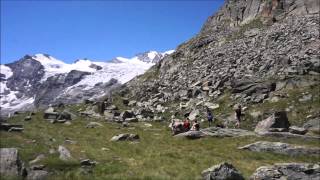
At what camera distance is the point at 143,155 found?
34938mm

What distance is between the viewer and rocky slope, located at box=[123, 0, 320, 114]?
6862cm

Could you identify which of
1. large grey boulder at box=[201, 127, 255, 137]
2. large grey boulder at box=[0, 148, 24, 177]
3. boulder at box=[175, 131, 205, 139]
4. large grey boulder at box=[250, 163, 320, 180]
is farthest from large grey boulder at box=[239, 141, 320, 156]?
large grey boulder at box=[0, 148, 24, 177]

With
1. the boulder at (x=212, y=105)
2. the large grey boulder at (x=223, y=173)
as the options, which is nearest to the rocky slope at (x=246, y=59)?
Result: the boulder at (x=212, y=105)

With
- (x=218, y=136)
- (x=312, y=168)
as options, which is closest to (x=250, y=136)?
(x=218, y=136)

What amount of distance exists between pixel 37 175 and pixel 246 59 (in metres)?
60.5

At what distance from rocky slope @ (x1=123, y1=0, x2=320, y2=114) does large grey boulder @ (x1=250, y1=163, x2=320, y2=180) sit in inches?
1406

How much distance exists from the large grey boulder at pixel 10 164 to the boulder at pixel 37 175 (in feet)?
1.80

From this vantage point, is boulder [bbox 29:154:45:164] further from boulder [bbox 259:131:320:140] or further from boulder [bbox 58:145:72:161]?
boulder [bbox 259:131:320:140]

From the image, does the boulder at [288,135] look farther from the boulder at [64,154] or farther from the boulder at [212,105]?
the boulder at [64,154]

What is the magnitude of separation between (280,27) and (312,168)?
6261 centimetres

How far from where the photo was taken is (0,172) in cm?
2592

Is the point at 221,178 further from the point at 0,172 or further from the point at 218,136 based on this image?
the point at 218,136

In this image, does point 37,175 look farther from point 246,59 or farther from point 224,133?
point 246,59

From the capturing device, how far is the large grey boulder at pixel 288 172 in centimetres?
2703
